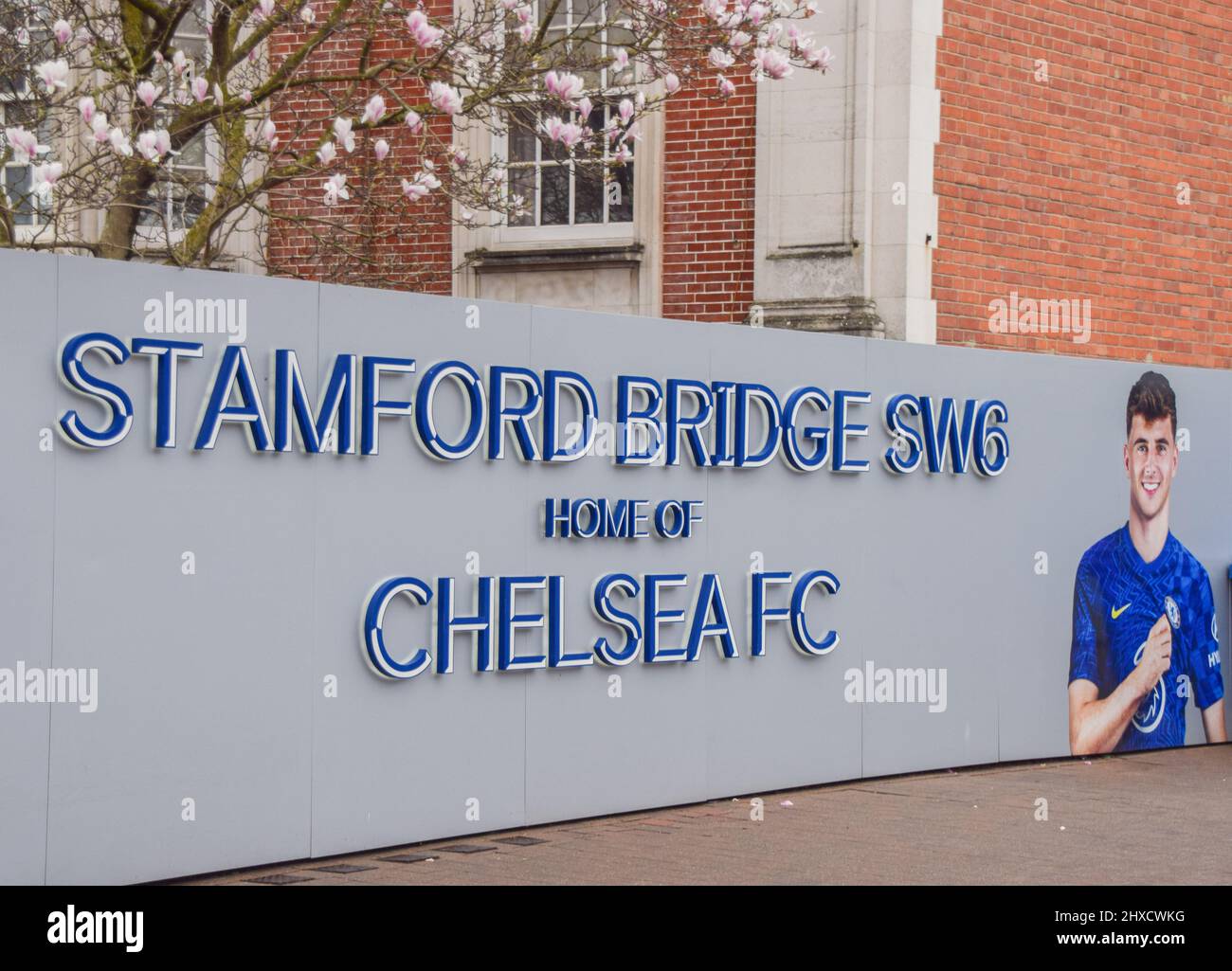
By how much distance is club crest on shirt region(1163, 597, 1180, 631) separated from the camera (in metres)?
12.3

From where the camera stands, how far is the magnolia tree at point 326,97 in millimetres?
10312

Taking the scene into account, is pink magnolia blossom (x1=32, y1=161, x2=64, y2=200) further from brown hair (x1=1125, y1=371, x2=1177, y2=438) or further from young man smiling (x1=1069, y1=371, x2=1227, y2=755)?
brown hair (x1=1125, y1=371, x2=1177, y2=438)

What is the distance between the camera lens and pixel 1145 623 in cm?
1215

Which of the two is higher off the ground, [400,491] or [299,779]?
[400,491]

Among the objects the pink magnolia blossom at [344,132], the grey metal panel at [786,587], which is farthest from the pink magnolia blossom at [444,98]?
the grey metal panel at [786,587]

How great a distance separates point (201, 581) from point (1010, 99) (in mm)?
9082

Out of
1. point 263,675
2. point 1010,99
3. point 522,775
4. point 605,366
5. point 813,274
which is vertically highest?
point 1010,99

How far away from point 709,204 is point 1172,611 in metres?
4.76

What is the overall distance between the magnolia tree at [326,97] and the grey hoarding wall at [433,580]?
6.28ft

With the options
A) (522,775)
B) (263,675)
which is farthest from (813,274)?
(263,675)

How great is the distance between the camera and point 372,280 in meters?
14.8

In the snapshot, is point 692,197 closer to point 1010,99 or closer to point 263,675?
point 1010,99
